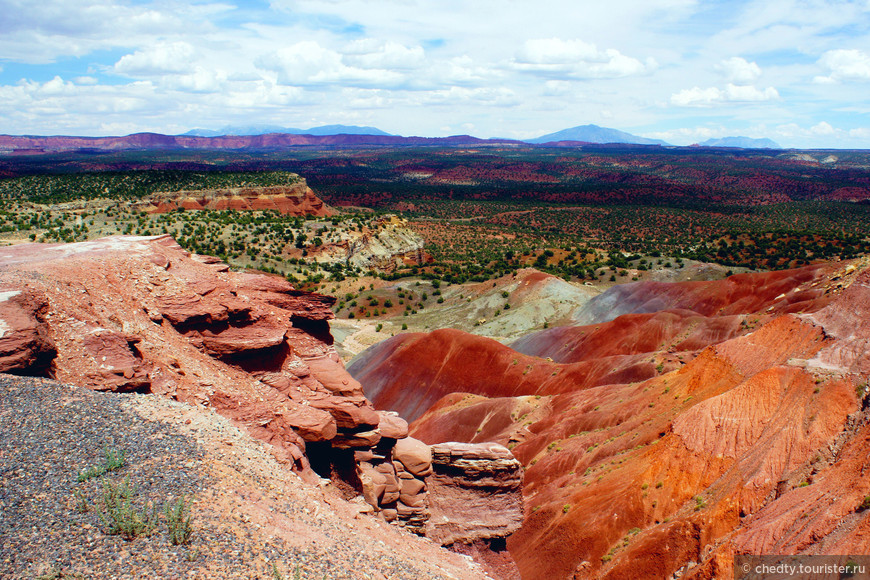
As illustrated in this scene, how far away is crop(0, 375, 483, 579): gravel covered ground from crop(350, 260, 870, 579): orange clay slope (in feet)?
22.5

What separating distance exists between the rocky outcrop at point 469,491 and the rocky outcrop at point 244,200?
75.1 metres

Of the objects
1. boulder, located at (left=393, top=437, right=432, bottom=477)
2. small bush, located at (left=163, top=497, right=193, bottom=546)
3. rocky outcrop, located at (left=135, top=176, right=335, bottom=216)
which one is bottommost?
boulder, located at (left=393, top=437, right=432, bottom=477)

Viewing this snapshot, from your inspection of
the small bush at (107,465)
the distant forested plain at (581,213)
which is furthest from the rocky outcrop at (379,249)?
the small bush at (107,465)

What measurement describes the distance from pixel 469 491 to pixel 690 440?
7.39m

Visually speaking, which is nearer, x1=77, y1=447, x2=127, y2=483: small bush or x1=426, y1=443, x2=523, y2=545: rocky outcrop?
x1=77, y1=447, x2=127, y2=483: small bush

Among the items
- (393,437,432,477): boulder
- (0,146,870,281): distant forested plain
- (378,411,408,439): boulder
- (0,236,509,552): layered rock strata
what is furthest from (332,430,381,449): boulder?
(0,146,870,281): distant forested plain

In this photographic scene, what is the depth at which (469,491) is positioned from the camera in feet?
54.4

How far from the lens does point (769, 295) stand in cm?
4250

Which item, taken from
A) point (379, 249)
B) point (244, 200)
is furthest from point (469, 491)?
point (244, 200)

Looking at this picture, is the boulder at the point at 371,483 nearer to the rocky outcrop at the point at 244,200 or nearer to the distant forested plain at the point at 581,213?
the distant forested plain at the point at 581,213

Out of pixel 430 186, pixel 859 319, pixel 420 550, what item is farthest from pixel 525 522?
pixel 430 186

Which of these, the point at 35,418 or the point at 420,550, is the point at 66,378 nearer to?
the point at 35,418

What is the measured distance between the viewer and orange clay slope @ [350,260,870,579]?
12.2 m

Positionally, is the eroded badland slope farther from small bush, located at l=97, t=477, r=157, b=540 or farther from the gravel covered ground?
small bush, located at l=97, t=477, r=157, b=540
